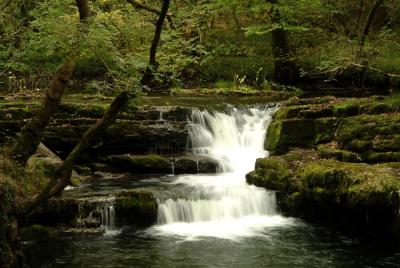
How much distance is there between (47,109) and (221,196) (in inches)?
198

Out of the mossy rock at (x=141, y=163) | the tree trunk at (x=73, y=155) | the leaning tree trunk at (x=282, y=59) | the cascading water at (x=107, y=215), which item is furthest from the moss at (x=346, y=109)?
the leaning tree trunk at (x=282, y=59)

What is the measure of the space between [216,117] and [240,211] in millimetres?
5268

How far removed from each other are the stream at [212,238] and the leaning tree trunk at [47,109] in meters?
1.92

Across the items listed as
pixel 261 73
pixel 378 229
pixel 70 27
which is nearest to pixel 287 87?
pixel 261 73

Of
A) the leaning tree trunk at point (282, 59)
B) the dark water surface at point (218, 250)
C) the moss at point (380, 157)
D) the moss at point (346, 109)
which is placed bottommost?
the dark water surface at point (218, 250)

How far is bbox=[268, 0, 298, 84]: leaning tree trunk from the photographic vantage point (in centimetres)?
2248

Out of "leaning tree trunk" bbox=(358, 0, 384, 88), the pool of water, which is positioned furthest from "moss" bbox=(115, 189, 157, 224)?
"leaning tree trunk" bbox=(358, 0, 384, 88)

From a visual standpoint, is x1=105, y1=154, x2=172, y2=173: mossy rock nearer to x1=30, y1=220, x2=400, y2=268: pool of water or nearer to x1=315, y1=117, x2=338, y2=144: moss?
x1=30, y1=220, x2=400, y2=268: pool of water

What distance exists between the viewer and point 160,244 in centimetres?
938

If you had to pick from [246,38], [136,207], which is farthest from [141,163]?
[246,38]

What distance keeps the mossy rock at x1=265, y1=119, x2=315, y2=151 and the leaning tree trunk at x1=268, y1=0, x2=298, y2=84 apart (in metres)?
8.65

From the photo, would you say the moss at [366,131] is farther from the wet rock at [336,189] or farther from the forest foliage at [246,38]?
the forest foliage at [246,38]

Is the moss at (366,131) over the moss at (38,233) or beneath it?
over

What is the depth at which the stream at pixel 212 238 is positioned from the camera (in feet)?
28.1
